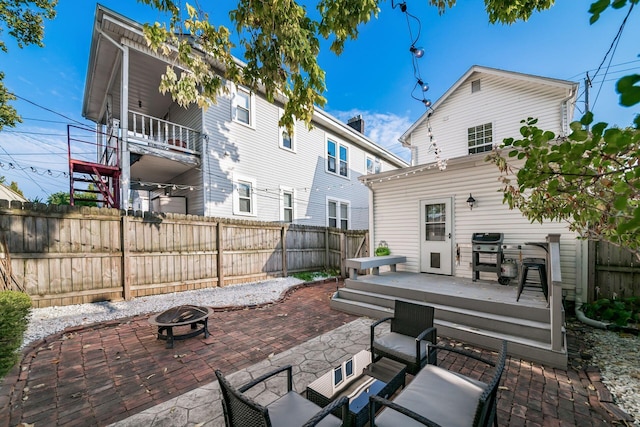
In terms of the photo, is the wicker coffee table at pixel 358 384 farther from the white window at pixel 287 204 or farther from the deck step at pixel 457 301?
the white window at pixel 287 204

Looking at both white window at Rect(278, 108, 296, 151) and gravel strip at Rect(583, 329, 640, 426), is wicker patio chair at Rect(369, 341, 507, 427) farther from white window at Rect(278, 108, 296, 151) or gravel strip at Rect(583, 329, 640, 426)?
white window at Rect(278, 108, 296, 151)

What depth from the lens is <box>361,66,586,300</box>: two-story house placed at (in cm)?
595

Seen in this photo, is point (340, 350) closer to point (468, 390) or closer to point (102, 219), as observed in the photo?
point (468, 390)

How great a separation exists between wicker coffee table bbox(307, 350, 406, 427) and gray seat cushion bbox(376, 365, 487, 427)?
0.67 feet

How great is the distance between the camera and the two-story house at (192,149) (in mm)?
Result: 7656

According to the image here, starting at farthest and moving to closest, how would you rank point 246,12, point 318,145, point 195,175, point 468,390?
point 318,145
point 195,175
point 246,12
point 468,390

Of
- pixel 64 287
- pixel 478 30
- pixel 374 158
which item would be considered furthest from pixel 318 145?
pixel 64 287

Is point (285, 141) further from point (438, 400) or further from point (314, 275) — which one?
point (438, 400)

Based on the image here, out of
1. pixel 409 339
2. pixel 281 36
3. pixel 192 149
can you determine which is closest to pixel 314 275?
pixel 192 149

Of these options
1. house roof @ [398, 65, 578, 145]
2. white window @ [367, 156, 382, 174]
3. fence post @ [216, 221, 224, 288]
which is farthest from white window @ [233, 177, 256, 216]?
white window @ [367, 156, 382, 174]

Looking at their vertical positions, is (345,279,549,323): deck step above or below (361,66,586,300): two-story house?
below

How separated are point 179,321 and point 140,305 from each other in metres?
2.40

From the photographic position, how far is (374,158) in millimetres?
17266

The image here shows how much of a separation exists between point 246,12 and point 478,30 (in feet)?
15.2
